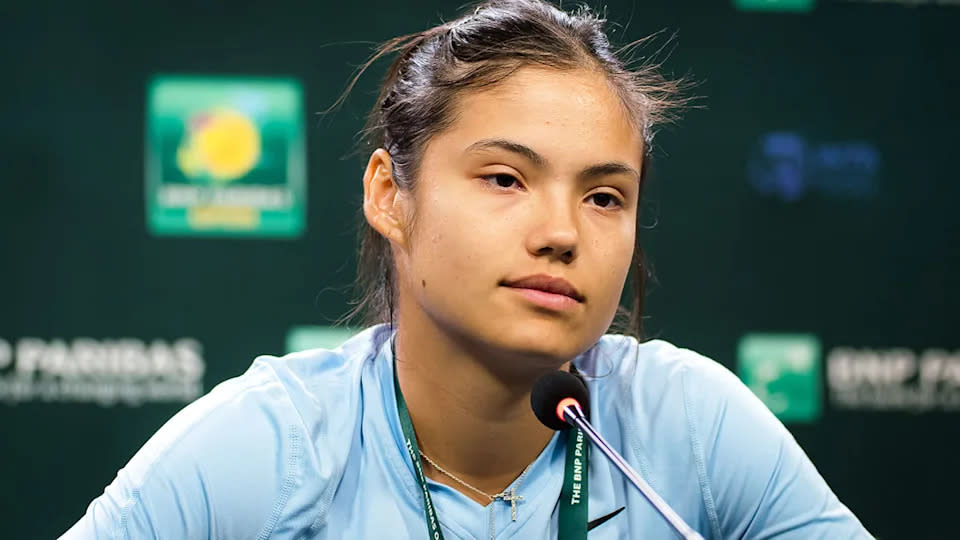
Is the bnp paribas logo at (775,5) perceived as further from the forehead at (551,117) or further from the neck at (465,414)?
the neck at (465,414)

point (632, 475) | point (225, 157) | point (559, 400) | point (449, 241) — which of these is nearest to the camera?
point (632, 475)

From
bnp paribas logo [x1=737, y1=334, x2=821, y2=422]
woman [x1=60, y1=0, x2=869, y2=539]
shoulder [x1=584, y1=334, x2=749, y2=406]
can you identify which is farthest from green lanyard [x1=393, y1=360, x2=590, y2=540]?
bnp paribas logo [x1=737, y1=334, x2=821, y2=422]

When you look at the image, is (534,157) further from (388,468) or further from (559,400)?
(388,468)

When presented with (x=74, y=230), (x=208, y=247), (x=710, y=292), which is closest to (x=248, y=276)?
(x=208, y=247)

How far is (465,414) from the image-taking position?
1580 millimetres

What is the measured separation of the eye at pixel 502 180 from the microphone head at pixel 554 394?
0.24 metres

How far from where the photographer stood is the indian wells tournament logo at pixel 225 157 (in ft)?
8.48

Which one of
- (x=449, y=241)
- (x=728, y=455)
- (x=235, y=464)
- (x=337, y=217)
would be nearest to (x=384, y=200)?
(x=449, y=241)

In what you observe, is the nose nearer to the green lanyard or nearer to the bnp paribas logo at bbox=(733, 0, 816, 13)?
the green lanyard

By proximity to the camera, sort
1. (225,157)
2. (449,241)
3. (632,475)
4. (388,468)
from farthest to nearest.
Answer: (225,157) → (388,468) → (449,241) → (632,475)

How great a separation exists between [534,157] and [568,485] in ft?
1.46

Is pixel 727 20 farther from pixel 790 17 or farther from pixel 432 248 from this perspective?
pixel 432 248

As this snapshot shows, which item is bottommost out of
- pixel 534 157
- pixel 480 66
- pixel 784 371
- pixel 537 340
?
pixel 784 371

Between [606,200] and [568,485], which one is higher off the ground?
[606,200]
